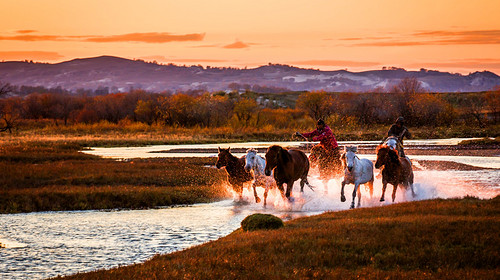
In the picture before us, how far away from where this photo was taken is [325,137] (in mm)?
24266

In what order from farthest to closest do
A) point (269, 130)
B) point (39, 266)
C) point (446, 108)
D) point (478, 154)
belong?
point (446, 108), point (269, 130), point (478, 154), point (39, 266)

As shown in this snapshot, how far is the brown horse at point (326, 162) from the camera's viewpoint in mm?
24719

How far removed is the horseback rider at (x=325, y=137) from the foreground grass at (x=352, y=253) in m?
7.55

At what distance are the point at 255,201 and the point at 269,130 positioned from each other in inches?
2309

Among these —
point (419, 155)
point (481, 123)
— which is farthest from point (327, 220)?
point (481, 123)

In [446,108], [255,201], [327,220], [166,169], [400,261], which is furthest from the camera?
[446,108]

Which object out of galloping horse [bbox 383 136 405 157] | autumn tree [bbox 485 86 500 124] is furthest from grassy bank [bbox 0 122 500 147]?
galloping horse [bbox 383 136 405 157]

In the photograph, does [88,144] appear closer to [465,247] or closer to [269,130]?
[269,130]

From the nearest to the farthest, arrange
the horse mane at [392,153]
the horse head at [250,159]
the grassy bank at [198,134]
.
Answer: the horse mane at [392,153]
the horse head at [250,159]
the grassy bank at [198,134]

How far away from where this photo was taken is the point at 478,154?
48.2 m

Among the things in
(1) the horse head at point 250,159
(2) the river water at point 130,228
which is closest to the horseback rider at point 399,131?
(2) the river water at point 130,228

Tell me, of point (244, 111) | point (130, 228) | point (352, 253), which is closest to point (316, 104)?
point (244, 111)

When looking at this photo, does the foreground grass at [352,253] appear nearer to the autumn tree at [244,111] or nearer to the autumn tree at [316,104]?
the autumn tree at [244,111]

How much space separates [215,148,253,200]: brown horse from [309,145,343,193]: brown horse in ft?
8.78
